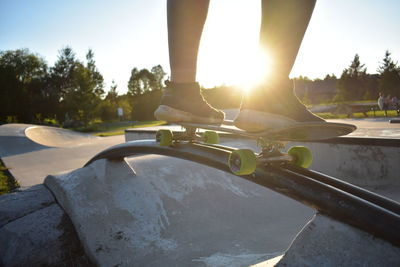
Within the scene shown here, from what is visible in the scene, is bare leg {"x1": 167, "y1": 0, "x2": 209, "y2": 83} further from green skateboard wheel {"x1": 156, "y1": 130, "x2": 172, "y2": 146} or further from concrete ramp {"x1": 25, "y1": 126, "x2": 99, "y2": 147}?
concrete ramp {"x1": 25, "y1": 126, "x2": 99, "y2": 147}

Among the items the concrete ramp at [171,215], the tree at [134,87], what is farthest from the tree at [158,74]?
the concrete ramp at [171,215]

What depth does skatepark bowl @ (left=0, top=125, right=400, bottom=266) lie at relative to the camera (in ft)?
3.72

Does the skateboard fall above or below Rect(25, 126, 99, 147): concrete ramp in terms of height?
above

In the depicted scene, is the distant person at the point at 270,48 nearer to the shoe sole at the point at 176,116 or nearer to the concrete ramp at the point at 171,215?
the shoe sole at the point at 176,116

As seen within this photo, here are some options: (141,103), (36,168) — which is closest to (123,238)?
(36,168)

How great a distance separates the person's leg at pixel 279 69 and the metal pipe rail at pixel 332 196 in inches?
10.8

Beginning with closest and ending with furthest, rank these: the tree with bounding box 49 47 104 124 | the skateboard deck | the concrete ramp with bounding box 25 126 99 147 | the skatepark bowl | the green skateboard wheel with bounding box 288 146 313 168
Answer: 1. the skatepark bowl
2. the skateboard deck
3. the green skateboard wheel with bounding box 288 146 313 168
4. the concrete ramp with bounding box 25 126 99 147
5. the tree with bounding box 49 47 104 124

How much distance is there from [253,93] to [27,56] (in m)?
60.9

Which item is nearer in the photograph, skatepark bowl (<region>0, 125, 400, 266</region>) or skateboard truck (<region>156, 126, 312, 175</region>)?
skatepark bowl (<region>0, 125, 400, 266</region>)

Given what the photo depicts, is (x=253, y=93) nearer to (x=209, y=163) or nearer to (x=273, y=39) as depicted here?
(x=273, y=39)

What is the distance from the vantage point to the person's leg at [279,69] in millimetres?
1310

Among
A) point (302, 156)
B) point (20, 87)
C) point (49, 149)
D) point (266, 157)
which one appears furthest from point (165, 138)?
point (20, 87)

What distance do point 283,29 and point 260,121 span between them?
17.8 inches

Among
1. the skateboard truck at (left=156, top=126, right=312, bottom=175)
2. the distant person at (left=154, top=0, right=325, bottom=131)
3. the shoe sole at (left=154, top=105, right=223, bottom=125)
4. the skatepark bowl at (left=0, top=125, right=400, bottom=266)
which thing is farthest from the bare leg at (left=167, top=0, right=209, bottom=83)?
the skateboard truck at (left=156, top=126, right=312, bottom=175)
